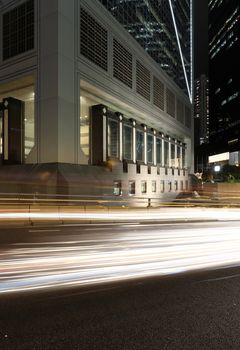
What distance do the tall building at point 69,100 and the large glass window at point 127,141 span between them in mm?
122

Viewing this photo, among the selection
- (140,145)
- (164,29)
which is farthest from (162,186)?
(164,29)

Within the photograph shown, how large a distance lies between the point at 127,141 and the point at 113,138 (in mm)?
4250

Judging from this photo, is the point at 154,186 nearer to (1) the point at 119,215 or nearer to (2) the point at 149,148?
(2) the point at 149,148

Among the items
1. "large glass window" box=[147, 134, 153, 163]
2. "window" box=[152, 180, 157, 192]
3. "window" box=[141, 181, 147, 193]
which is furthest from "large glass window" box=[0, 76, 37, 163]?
"window" box=[152, 180, 157, 192]

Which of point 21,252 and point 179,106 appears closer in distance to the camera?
point 21,252

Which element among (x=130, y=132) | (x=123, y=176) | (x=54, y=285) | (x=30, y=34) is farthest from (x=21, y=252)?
(x=130, y=132)

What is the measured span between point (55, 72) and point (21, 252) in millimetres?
21497

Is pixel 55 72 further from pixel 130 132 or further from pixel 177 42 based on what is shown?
pixel 177 42

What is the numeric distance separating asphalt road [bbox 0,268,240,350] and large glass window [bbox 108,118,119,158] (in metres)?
30.9

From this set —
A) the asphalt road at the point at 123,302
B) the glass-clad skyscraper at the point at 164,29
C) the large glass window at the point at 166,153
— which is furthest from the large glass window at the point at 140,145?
the asphalt road at the point at 123,302

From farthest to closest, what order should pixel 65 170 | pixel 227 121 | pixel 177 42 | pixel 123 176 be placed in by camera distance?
pixel 227 121, pixel 177 42, pixel 123 176, pixel 65 170

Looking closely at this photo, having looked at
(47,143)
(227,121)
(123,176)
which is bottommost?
(123,176)

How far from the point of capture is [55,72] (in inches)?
1062

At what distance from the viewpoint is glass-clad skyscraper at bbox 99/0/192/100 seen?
45.7 m
